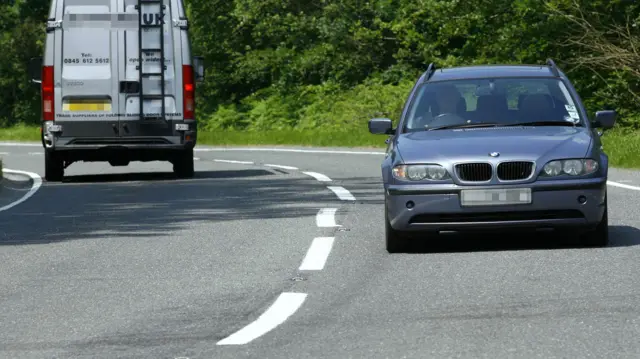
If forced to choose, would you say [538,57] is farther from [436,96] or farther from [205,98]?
[436,96]

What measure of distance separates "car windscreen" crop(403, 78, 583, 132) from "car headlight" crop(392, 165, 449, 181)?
0.91 metres

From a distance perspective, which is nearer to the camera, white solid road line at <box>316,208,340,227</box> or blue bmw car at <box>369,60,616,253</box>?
blue bmw car at <box>369,60,616,253</box>

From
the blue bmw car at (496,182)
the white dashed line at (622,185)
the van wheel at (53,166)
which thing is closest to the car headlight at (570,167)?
the blue bmw car at (496,182)

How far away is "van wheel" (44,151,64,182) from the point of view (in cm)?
2362

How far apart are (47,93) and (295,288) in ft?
44.5

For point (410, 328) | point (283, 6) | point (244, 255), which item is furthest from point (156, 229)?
point (283, 6)

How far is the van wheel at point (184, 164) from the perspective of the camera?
945 inches

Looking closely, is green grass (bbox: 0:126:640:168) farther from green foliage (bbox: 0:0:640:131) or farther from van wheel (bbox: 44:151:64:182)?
van wheel (bbox: 44:151:64:182)

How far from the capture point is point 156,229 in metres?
14.5

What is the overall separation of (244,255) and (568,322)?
171 inches

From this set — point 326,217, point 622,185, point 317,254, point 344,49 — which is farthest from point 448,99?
point 344,49

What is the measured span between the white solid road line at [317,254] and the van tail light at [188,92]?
33.3ft

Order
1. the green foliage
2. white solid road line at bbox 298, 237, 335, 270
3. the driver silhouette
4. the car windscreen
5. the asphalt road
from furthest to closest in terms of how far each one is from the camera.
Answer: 1. the green foliage
2. the driver silhouette
3. the car windscreen
4. white solid road line at bbox 298, 237, 335, 270
5. the asphalt road

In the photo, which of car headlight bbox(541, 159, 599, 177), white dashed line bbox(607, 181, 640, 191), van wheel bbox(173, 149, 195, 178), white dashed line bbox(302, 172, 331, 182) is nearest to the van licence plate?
van wheel bbox(173, 149, 195, 178)
